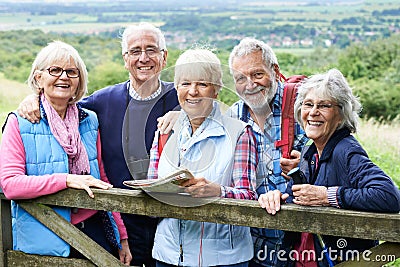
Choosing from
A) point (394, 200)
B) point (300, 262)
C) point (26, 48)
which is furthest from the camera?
point (26, 48)

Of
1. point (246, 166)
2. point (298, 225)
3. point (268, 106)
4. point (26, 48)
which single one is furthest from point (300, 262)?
point (26, 48)

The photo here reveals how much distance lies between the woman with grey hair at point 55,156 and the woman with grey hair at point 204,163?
1.50 feet

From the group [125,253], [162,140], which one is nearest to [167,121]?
[162,140]

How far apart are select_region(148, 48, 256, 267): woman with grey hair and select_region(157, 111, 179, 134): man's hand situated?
0.09ft

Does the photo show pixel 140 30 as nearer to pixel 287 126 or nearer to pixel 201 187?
pixel 287 126

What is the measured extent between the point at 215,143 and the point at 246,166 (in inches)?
7.2

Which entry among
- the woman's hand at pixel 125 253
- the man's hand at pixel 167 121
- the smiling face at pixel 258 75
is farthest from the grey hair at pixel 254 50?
the woman's hand at pixel 125 253

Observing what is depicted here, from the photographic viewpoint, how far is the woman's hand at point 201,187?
9.40 feet

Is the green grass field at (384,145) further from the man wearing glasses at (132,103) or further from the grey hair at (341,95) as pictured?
the grey hair at (341,95)

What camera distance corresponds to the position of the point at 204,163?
115 inches

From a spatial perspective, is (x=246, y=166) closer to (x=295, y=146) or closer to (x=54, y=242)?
(x=295, y=146)

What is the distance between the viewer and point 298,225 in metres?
2.86

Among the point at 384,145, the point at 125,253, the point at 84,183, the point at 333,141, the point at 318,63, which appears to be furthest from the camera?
the point at 318,63

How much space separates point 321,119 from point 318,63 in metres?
30.1
